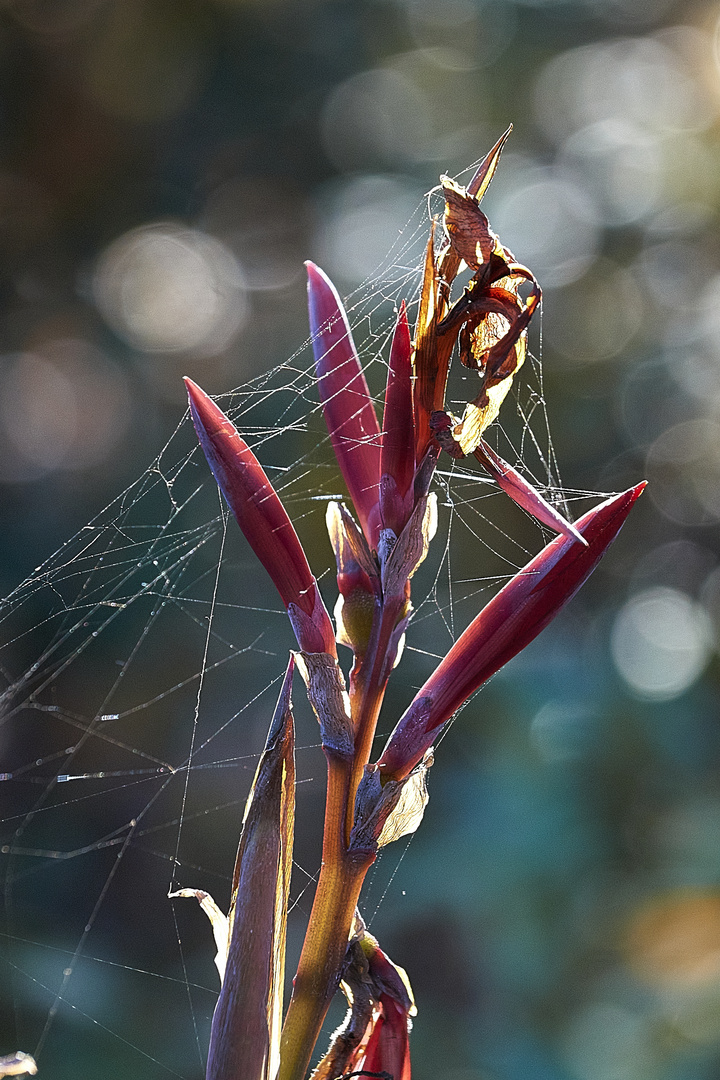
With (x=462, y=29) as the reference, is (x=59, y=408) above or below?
below

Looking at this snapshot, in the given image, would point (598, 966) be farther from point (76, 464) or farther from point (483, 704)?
point (76, 464)

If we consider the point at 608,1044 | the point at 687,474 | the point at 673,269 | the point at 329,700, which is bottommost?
the point at 608,1044

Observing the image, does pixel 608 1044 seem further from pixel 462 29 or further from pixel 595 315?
pixel 462 29

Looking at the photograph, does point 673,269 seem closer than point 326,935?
No

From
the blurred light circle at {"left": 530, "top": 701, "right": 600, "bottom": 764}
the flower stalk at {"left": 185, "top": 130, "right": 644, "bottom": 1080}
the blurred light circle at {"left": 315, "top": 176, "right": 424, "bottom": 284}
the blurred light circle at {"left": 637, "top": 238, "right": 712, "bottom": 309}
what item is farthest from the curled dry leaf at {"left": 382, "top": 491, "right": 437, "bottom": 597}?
the blurred light circle at {"left": 637, "top": 238, "right": 712, "bottom": 309}

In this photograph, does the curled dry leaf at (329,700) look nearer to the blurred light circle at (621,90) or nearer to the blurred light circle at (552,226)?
the blurred light circle at (552,226)

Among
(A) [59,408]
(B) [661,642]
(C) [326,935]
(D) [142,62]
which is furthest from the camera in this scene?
(D) [142,62]

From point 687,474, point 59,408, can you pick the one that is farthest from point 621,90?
point 59,408
